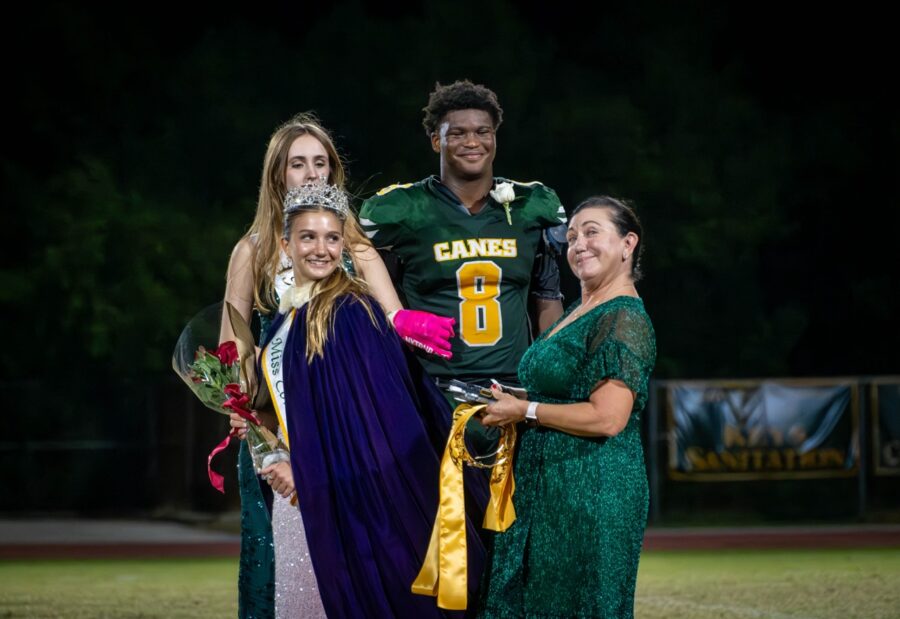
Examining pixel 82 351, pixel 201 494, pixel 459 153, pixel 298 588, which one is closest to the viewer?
pixel 298 588

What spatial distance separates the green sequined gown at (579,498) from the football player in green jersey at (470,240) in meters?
0.93

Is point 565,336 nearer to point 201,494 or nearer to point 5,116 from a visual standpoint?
point 201,494

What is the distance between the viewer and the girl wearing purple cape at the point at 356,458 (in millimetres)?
4391

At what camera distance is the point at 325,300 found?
176 inches

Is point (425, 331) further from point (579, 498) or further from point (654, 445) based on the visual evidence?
point (654, 445)

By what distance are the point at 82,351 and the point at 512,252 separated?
14.6 meters

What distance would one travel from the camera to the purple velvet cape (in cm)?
439

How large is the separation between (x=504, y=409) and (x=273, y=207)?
129cm

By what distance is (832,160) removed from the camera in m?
20.3

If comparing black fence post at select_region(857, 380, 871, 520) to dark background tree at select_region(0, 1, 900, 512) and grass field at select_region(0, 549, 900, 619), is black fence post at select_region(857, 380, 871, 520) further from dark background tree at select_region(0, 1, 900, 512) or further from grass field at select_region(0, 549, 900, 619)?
dark background tree at select_region(0, 1, 900, 512)

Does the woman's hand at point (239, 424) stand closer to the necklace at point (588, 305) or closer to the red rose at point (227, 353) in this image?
the red rose at point (227, 353)

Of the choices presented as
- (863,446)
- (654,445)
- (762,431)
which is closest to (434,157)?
(654,445)

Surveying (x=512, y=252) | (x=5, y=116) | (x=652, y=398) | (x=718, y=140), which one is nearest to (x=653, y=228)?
(x=718, y=140)

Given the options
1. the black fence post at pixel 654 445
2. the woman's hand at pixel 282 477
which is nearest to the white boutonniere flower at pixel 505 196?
the woman's hand at pixel 282 477
